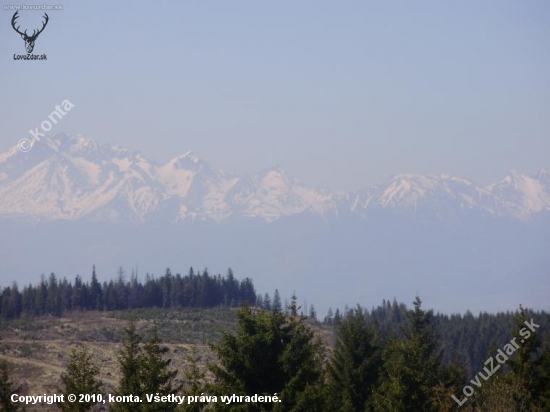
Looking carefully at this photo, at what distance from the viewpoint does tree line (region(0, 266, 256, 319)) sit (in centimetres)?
12606

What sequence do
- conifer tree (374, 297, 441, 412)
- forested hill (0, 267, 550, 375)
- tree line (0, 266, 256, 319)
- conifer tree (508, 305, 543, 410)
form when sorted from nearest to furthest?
conifer tree (374, 297, 441, 412) → conifer tree (508, 305, 543, 410) → forested hill (0, 267, 550, 375) → tree line (0, 266, 256, 319)

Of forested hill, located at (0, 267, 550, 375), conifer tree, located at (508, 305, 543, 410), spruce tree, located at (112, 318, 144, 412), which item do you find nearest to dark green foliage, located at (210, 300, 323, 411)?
spruce tree, located at (112, 318, 144, 412)

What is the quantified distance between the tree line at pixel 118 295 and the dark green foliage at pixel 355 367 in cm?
7797

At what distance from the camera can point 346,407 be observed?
4481 centimetres

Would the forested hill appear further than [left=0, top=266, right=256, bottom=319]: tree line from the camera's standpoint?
No

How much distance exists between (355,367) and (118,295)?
92.0 metres

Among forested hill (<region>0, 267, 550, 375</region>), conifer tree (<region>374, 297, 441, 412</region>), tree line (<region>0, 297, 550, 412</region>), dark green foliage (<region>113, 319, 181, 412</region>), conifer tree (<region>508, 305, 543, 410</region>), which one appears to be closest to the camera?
tree line (<region>0, 297, 550, 412</region>)

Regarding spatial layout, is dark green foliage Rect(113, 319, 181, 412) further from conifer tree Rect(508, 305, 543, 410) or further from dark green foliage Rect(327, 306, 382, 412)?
conifer tree Rect(508, 305, 543, 410)

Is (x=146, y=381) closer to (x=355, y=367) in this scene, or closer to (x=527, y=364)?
(x=355, y=367)

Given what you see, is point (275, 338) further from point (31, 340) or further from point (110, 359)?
point (31, 340)

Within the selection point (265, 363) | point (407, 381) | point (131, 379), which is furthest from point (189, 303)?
point (265, 363)

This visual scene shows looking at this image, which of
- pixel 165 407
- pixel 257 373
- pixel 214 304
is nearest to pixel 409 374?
pixel 257 373

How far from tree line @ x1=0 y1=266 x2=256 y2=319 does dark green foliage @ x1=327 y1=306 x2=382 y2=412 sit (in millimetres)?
77968

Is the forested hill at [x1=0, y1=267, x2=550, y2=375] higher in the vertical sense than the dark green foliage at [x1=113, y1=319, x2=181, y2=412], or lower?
higher
